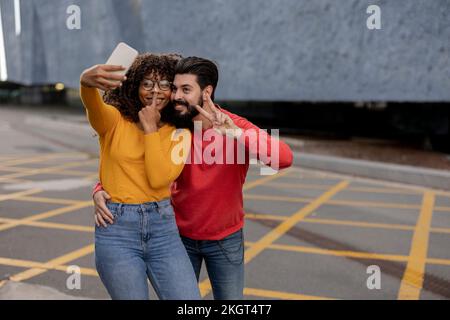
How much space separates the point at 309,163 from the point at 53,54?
1097 inches

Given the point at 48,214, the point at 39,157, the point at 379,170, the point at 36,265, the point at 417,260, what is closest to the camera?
the point at 36,265

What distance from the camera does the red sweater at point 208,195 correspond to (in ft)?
7.32

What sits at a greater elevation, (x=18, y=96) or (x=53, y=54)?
(x=53, y=54)

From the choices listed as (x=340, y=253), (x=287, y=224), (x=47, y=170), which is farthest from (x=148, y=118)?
(x=47, y=170)

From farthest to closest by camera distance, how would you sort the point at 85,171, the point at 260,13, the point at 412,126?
the point at 260,13
the point at 412,126
the point at 85,171

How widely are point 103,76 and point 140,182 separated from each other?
0.50 metres

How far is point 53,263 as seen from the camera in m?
4.64

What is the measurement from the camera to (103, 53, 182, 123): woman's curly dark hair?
2.10m

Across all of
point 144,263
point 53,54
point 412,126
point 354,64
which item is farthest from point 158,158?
point 53,54

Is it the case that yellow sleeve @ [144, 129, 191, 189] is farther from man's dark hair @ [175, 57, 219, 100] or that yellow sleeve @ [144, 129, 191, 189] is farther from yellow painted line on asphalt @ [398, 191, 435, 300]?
yellow painted line on asphalt @ [398, 191, 435, 300]

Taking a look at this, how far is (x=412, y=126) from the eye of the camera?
15.0 metres

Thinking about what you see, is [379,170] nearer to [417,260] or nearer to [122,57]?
[417,260]

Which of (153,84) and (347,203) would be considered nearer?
(153,84)

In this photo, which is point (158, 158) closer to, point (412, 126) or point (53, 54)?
point (412, 126)
